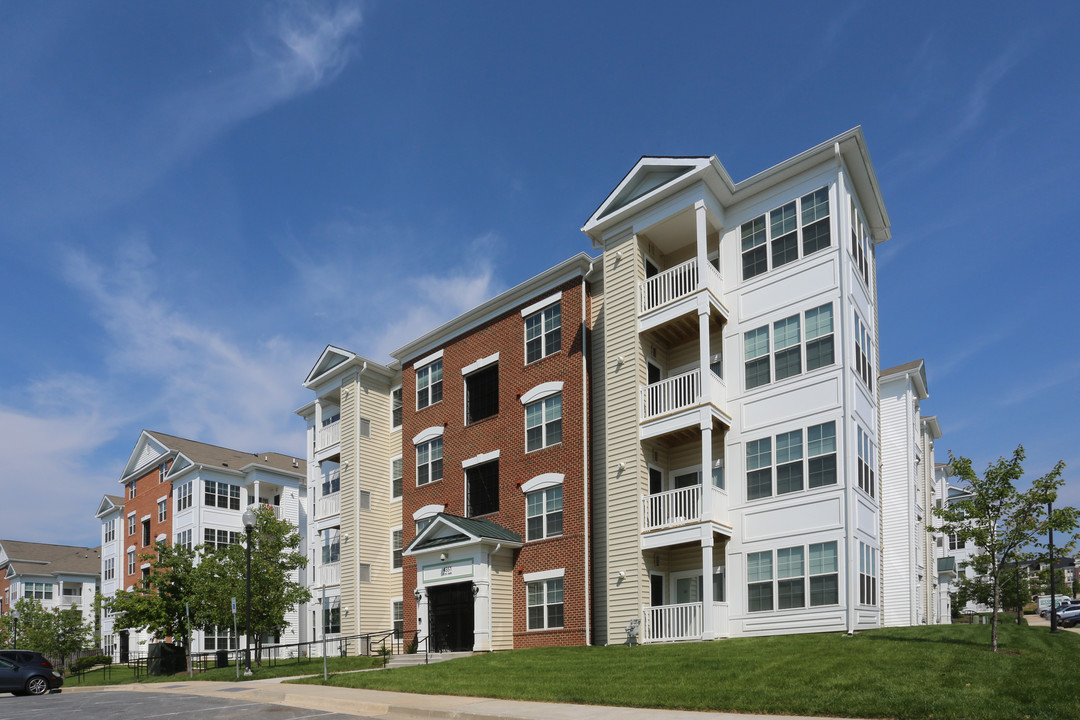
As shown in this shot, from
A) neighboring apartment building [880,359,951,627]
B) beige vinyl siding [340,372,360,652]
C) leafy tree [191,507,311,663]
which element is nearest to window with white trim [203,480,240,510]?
leafy tree [191,507,311,663]

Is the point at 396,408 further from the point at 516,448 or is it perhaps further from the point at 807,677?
the point at 807,677

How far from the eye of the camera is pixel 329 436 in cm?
4000

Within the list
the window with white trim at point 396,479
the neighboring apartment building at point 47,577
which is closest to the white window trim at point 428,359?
the window with white trim at point 396,479

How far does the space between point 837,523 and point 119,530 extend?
62335mm

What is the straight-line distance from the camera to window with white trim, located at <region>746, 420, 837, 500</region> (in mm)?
22172

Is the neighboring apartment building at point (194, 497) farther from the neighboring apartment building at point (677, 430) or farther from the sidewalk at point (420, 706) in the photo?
the sidewalk at point (420, 706)

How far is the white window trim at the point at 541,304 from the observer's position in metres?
29.2

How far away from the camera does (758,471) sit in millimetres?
23562

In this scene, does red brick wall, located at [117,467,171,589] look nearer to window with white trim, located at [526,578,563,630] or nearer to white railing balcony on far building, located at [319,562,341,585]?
white railing balcony on far building, located at [319,562,341,585]

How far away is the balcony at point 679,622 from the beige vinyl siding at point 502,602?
6.09 meters

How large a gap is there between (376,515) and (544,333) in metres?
12.9

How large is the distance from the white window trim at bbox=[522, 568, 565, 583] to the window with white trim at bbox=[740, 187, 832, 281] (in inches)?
428

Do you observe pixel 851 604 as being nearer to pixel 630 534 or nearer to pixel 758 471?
pixel 758 471

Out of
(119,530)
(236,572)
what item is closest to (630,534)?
(236,572)
